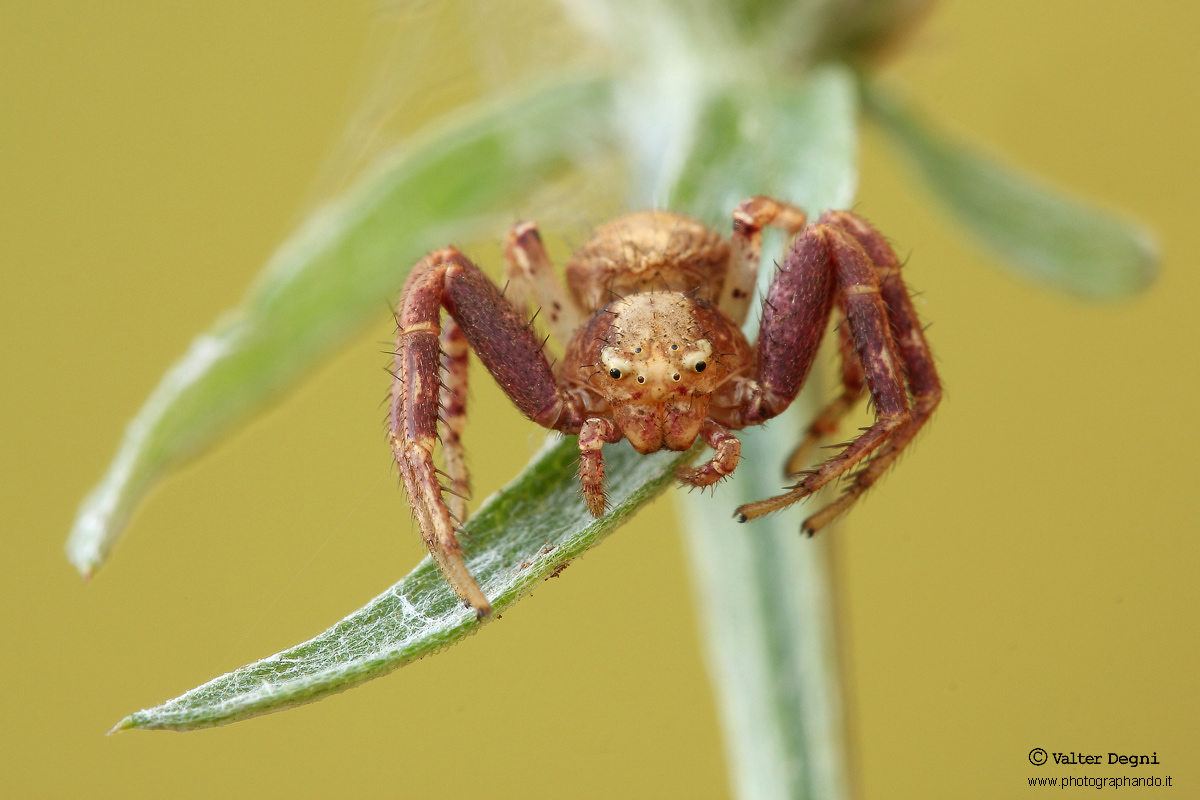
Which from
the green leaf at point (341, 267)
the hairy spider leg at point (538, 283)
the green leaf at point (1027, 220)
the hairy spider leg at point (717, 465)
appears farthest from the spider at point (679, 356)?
the green leaf at point (1027, 220)

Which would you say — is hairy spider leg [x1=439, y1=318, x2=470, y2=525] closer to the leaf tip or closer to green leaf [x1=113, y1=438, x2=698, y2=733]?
green leaf [x1=113, y1=438, x2=698, y2=733]

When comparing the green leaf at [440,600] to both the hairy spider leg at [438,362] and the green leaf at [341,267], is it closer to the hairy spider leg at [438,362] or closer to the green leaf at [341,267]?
the hairy spider leg at [438,362]

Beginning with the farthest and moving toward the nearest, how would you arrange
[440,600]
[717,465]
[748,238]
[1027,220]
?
[1027,220] → [748,238] → [717,465] → [440,600]

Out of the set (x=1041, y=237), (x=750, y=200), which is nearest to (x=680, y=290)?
(x=750, y=200)

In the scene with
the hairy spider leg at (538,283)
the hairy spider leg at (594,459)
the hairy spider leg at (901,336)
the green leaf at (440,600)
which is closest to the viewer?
the green leaf at (440,600)

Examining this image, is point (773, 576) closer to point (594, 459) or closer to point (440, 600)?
point (594, 459)

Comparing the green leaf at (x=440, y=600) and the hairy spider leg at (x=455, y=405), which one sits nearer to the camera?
the green leaf at (x=440, y=600)

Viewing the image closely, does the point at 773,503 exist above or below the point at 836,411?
below

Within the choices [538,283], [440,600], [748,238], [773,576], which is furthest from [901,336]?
[440,600]
